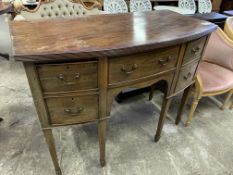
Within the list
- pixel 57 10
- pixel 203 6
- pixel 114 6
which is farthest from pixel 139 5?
pixel 57 10

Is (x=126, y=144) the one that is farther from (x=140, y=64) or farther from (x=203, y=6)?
(x=203, y=6)

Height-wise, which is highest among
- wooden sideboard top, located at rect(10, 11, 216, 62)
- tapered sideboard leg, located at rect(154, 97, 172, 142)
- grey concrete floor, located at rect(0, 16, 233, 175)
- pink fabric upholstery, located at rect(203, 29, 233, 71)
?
wooden sideboard top, located at rect(10, 11, 216, 62)

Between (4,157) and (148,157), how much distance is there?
3.42 ft

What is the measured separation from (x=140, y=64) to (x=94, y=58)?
9.8 inches

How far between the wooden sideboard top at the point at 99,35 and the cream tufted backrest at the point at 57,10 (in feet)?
1.95

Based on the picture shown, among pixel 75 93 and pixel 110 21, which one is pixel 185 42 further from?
pixel 75 93

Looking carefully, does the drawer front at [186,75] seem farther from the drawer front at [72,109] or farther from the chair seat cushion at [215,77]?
the drawer front at [72,109]

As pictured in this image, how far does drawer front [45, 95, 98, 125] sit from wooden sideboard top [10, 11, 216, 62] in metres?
0.23

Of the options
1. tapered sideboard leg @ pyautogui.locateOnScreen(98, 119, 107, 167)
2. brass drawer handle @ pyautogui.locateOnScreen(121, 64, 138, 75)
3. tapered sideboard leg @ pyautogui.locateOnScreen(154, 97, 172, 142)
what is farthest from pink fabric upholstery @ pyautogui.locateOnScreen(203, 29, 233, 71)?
tapered sideboard leg @ pyautogui.locateOnScreen(98, 119, 107, 167)

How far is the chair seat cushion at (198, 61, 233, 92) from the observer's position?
59.3 inches

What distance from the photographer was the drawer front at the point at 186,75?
46.2 inches

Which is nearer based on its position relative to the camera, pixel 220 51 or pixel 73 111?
pixel 73 111

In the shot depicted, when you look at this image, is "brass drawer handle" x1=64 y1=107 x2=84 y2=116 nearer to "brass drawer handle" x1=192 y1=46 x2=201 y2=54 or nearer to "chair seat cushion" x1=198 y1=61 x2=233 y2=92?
"brass drawer handle" x1=192 y1=46 x2=201 y2=54

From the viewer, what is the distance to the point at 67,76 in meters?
0.82
